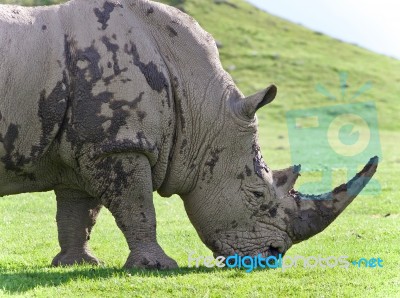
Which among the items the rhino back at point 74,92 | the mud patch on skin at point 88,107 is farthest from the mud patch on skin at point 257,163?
the mud patch on skin at point 88,107

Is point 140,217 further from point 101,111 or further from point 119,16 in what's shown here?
point 119,16

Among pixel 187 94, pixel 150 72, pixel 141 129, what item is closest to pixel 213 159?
pixel 187 94

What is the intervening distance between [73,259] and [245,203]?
228cm

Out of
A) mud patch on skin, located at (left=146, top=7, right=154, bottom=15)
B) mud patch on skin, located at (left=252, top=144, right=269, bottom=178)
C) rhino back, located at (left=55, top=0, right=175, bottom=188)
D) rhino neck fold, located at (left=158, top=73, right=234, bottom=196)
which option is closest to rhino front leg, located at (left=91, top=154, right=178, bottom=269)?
rhino back, located at (left=55, top=0, right=175, bottom=188)

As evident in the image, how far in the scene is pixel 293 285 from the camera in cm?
853

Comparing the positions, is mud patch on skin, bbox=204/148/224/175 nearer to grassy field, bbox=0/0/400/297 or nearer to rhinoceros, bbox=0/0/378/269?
rhinoceros, bbox=0/0/378/269

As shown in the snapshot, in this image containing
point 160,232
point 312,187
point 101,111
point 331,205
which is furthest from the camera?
point 312,187

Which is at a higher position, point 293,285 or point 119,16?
point 119,16

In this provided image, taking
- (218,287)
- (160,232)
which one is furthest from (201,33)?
(160,232)

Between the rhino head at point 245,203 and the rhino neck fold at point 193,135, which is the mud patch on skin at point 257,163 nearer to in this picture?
the rhino head at point 245,203

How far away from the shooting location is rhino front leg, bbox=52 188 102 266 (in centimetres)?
1020

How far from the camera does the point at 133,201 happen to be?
29.8ft

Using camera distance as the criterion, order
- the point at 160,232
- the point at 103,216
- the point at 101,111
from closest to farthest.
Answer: the point at 101,111
the point at 160,232
the point at 103,216

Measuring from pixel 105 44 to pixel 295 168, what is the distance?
101 inches
